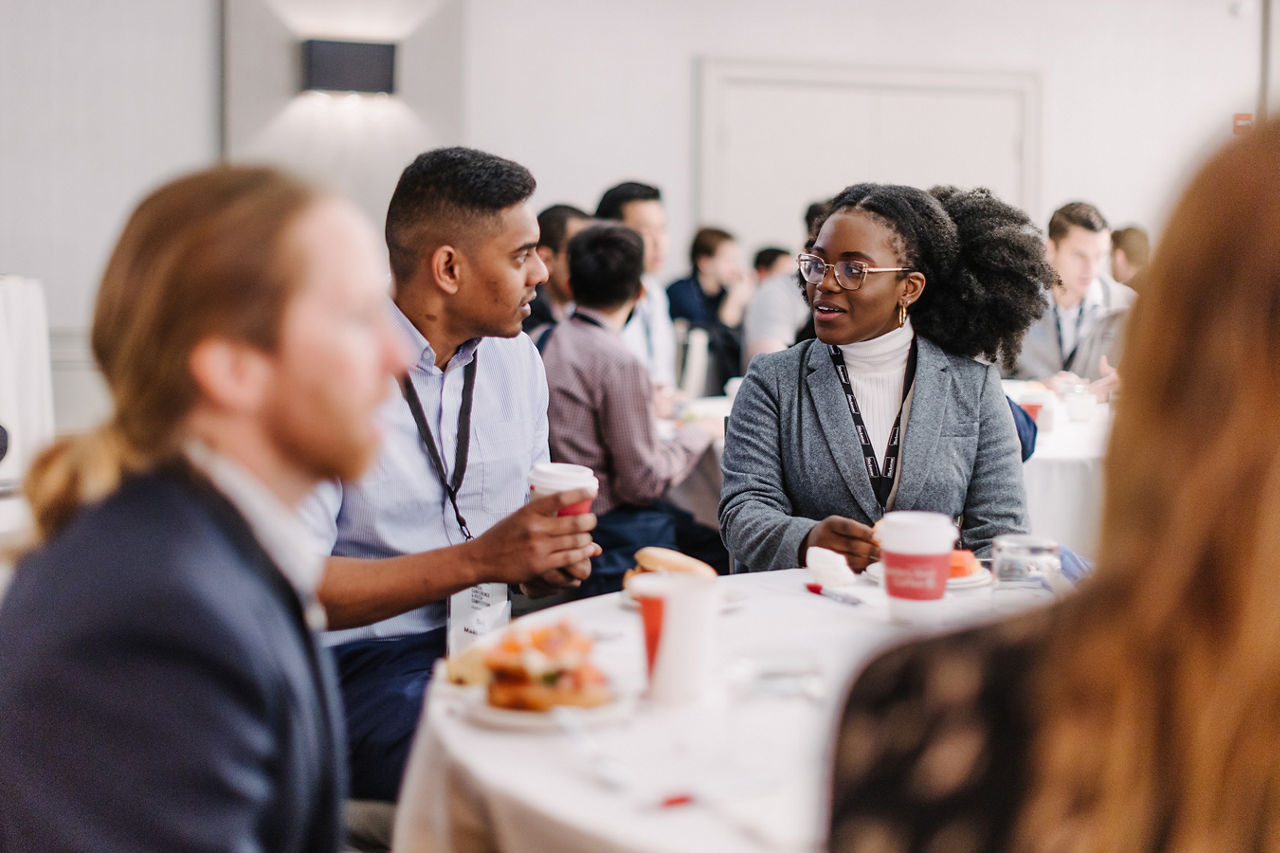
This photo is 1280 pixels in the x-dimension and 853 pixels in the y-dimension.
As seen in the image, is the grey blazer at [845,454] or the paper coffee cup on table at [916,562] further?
the grey blazer at [845,454]

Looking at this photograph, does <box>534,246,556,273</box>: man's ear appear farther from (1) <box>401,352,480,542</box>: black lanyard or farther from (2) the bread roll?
(2) the bread roll

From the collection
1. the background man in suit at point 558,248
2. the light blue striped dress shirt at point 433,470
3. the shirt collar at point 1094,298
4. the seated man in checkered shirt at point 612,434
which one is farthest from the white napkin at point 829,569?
the shirt collar at point 1094,298

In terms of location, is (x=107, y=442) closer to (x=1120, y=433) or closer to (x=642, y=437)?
(x=1120, y=433)

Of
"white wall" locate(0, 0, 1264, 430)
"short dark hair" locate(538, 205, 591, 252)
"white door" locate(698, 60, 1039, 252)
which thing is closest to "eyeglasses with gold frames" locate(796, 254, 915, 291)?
"short dark hair" locate(538, 205, 591, 252)

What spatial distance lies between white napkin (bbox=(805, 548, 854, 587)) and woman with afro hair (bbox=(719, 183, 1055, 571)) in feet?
0.92

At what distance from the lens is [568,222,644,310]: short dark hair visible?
3576 mm

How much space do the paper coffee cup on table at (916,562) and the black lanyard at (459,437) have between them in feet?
2.61

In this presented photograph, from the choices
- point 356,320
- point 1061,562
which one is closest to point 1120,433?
point 356,320

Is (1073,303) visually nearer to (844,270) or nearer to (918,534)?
(844,270)

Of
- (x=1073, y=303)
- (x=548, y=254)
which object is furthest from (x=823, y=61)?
(x=548, y=254)

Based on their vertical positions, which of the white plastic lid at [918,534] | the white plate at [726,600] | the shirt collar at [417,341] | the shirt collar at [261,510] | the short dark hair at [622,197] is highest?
the short dark hair at [622,197]

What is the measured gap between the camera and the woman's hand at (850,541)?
1935 mm

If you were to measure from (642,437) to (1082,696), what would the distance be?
257 cm

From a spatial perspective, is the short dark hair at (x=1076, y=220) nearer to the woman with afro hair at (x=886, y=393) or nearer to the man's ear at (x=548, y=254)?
the man's ear at (x=548, y=254)
